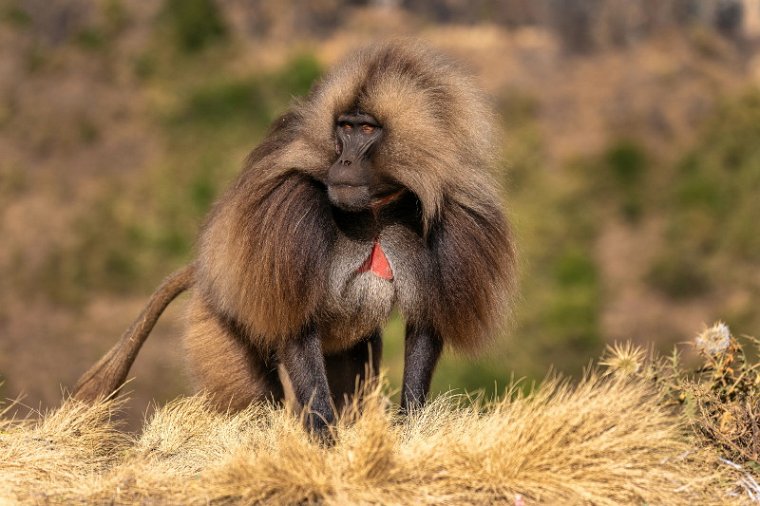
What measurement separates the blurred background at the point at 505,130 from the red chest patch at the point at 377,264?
42.1 ft

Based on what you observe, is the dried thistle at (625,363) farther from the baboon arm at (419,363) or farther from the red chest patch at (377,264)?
the red chest patch at (377,264)

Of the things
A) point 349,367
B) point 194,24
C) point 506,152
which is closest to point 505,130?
point 506,152

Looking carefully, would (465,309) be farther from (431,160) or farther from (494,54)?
(494,54)

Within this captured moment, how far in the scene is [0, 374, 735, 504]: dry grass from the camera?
3.53 meters

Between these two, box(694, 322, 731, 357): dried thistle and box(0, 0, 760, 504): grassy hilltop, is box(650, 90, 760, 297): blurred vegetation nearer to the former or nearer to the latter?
box(0, 0, 760, 504): grassy hilltop

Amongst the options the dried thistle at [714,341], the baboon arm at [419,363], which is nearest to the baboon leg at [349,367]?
the baboon arm at [419,363]

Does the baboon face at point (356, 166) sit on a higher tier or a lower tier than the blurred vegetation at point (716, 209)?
higher

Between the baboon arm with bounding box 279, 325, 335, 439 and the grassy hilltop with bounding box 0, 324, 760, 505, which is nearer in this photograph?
Result: the grassy hilltop with bounding box 0, 324, 760, 505

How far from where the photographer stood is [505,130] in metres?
18.5

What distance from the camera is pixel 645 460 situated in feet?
12.2

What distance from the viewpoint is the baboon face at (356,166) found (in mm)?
4098

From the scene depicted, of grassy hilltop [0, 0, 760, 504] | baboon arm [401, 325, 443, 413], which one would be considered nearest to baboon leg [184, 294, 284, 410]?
baboon arm [401, 325, 443, 413]

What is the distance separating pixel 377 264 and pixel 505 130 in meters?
14.4

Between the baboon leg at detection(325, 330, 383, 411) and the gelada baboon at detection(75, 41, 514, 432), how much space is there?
488mm
